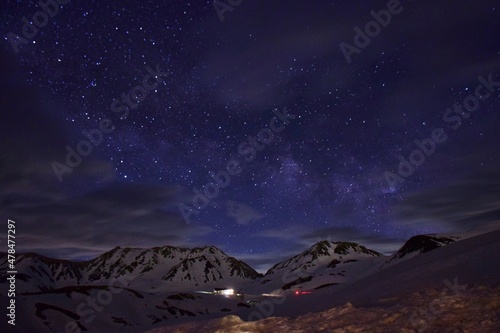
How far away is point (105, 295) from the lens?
101 m

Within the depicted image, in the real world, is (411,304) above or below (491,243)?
below

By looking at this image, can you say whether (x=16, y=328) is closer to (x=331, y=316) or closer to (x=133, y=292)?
(x=133, y=292)

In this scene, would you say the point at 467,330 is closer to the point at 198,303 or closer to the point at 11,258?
the point at 11,258

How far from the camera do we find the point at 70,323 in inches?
2687

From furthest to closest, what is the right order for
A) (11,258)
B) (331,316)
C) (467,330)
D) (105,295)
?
1. (105,295)
2. (11,258)
3. (331,316)
4. (467,330)

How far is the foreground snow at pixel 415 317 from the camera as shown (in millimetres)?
5867

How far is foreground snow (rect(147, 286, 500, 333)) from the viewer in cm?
587

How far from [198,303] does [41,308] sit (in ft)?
198

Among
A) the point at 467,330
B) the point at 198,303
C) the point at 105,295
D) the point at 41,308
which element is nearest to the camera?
the point at 467,330

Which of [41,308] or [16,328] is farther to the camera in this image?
[41,308]

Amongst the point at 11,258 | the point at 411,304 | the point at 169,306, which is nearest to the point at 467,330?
the point at 411,304

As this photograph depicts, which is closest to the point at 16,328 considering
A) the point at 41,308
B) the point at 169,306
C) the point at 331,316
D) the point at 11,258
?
the point at 41,308

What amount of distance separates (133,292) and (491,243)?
350ft

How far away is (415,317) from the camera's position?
6414mm
